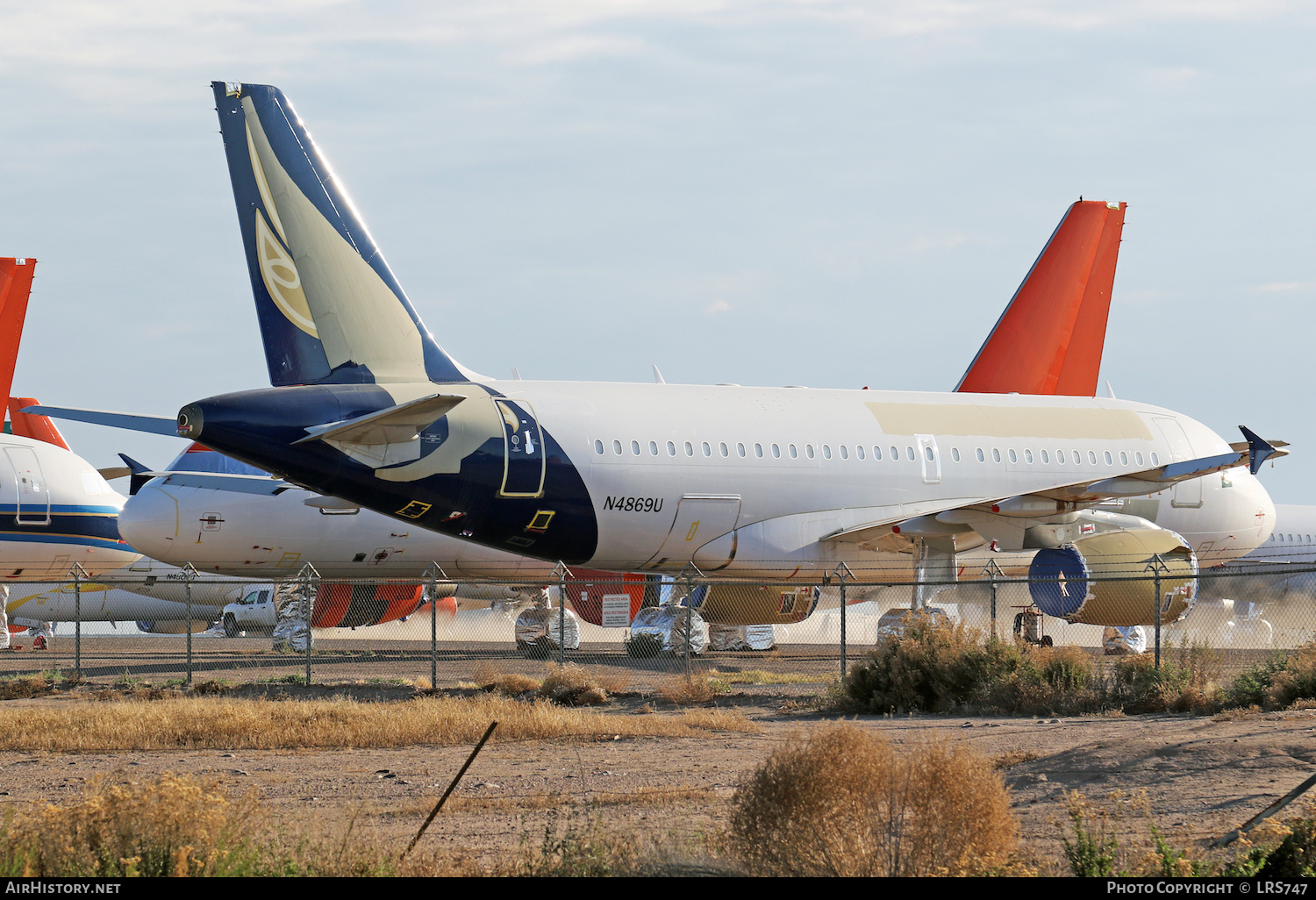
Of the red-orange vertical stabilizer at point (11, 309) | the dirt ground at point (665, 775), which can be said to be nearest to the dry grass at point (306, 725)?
the dirt ground at point (665, 775)

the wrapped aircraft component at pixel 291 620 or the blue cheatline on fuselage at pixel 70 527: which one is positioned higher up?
the blue cheatline on fuselage at pixel 70 527

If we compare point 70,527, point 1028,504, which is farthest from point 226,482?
point 1028,504

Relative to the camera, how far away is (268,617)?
43.3 metres

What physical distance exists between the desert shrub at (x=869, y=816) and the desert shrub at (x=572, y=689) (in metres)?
9.94

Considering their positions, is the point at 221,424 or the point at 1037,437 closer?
the point at 221,424

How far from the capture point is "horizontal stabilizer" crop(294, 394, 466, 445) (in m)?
17.3

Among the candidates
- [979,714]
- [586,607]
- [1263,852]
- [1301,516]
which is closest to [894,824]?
[1263,852]

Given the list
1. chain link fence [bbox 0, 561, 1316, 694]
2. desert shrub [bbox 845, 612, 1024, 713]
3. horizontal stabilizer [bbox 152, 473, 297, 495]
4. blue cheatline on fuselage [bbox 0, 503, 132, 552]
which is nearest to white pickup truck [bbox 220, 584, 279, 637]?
chain link fence [bbox 0, 561, 1316, 694]

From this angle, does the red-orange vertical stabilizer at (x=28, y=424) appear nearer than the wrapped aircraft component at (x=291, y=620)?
No

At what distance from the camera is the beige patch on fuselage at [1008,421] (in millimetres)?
A: 22906

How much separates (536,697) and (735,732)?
4.09m

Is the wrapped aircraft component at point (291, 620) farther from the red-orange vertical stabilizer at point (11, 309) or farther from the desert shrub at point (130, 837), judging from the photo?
the desert shrub at point (130, 837)

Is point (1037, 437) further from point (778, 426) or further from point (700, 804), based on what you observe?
point (700, 804)

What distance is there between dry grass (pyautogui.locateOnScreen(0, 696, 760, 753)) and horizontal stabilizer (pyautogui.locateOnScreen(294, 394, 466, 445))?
12.4ft
